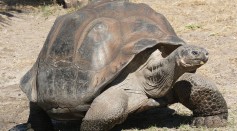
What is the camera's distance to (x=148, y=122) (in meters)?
4.69

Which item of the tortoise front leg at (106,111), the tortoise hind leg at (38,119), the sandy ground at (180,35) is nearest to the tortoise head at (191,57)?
the tortoise front leg at (106,111)

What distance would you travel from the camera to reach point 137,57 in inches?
168

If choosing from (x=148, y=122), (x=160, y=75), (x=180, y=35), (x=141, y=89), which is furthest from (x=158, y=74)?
(x=180, y=35)

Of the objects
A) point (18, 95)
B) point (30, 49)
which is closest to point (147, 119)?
point (18, 95)

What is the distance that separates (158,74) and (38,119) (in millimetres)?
1312

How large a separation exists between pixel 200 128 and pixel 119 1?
131 cm

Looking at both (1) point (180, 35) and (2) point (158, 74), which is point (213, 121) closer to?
(2) point (158, 74)

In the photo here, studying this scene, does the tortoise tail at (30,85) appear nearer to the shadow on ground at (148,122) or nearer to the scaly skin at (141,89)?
the shadow on ground at (148,122)

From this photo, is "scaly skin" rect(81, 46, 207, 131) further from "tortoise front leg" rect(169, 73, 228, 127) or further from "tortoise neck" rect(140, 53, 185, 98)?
"tortoise front leg" rect(169, 73, 228, 127)

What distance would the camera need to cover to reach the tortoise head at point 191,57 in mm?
3797

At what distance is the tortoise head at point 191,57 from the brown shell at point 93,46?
39cm

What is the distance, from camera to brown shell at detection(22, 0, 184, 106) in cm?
418

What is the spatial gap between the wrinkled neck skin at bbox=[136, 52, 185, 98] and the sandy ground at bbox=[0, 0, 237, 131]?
2.04 feet

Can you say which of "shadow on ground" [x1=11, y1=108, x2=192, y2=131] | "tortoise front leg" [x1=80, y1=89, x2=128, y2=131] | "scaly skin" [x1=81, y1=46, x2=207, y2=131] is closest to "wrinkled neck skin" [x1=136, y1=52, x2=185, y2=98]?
"scaly skin" [x1=81, y1=46, x2=207, y2=131]
